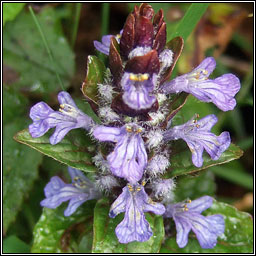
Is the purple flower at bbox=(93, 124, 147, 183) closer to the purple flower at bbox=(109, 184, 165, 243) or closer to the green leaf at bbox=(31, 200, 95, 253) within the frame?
the purple flower at bbox=(109, 184, 165, 243)

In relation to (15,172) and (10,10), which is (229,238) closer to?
(15,172)

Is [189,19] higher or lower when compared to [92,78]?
higher

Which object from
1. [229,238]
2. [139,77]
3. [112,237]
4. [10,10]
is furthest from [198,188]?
[10,10]

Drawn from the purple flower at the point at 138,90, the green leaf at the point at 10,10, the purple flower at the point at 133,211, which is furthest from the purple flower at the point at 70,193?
the green leaf at the point at 10,10

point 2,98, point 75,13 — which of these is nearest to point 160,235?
point 2,98

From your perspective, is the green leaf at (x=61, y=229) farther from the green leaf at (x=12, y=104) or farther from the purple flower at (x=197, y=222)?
A: the green leaf at (x=12, y=104)

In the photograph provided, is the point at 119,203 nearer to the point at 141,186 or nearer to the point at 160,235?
the point at 141,186
